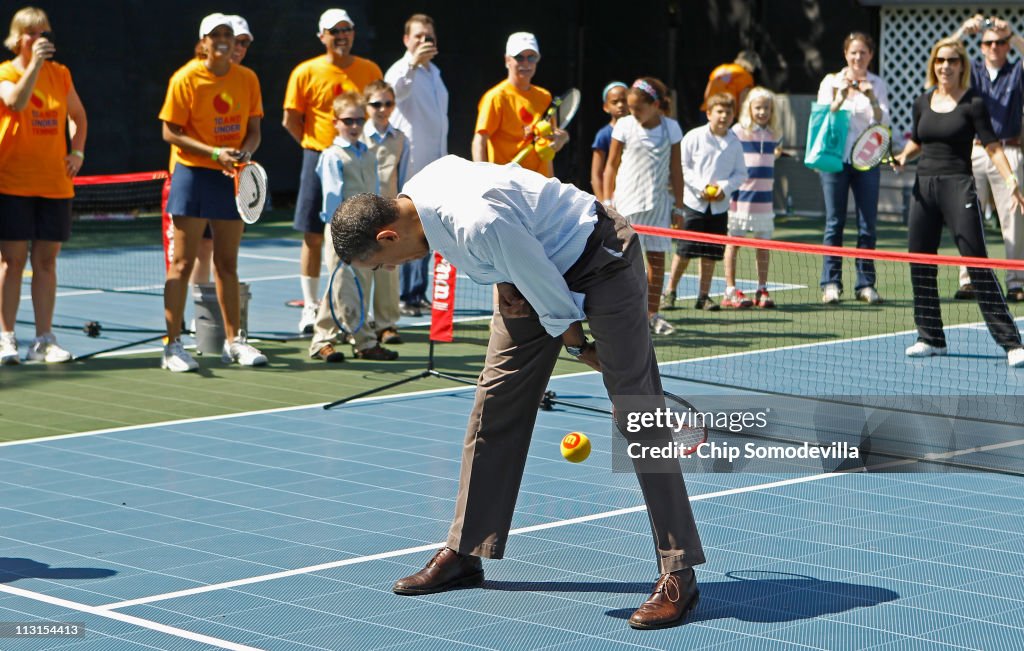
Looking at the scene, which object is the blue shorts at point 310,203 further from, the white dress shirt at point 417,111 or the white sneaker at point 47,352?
the white sneaker at point 47,352

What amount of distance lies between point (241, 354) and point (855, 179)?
6224 mm

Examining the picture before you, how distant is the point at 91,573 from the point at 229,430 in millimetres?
2858

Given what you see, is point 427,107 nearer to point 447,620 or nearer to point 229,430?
point 229,430

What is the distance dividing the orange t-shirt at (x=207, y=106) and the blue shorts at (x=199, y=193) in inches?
2.7

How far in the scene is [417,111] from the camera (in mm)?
12977

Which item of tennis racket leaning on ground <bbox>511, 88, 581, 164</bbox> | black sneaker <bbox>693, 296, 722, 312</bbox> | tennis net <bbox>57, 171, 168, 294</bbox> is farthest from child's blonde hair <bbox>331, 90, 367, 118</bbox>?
black sneaker <bbox>693, 296, 722, 312</bbox>

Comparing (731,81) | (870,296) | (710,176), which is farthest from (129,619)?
(731,81)

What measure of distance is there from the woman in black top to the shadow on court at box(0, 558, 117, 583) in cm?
710

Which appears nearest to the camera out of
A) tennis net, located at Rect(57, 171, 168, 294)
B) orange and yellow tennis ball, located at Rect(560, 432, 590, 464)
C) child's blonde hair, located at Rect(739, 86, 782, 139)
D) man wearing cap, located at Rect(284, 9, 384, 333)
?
orange and yellow tennis ball, located at Rect(560, 432, 590, 464)

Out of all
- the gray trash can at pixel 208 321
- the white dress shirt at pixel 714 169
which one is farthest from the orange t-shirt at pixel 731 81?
the gray trash can at pixel 208 321

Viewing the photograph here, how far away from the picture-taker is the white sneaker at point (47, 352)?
1115cm

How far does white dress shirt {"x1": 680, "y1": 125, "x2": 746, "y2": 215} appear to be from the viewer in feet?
44.0

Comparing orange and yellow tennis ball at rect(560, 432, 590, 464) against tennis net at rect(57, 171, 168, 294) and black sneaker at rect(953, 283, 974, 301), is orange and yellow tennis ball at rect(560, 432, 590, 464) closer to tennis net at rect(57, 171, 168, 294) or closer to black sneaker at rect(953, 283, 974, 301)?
tennis net at rect(57, 171, 168, 294)

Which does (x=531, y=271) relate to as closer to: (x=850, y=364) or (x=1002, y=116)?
(x=850, y=364)
